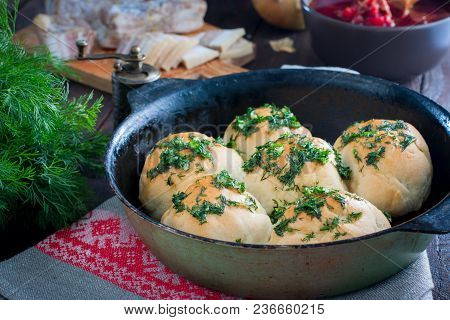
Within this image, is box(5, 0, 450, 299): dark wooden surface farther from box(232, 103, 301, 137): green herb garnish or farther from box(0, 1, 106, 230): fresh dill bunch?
box(232, 103, 301, 137): green herb garnish

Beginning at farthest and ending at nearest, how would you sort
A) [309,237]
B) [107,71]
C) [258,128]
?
[107,71] < [258,128] < [309,237]

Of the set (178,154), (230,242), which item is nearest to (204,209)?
(230,242)

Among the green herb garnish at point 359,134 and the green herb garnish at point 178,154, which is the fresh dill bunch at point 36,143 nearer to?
the green herb garnish at point 178,154

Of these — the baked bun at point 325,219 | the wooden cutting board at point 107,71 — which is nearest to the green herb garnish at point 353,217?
the baked bun at point 325,219

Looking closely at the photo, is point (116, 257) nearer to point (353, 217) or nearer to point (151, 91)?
point (151, 91)

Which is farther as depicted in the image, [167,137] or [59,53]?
[59,53]

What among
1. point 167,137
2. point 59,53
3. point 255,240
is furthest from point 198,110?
point 59,53

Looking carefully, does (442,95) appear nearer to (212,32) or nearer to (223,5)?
(212,32)
